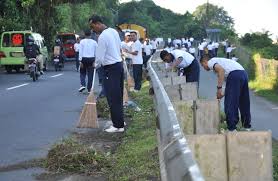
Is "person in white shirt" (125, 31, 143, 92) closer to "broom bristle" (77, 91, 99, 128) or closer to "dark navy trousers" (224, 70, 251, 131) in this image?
"dark navy trousers" (224, 70, 251, 131)

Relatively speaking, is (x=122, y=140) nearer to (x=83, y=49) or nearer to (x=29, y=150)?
(x=29, y=150)

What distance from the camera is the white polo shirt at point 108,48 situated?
9.80 meters

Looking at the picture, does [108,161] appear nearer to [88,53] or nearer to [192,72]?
[192,72]

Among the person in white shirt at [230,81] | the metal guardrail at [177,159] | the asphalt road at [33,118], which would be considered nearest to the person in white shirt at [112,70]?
the asphalt road at [33,118]

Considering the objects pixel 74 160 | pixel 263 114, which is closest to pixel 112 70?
pixel 74 160

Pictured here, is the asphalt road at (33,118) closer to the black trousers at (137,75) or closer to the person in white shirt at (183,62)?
the black trousers at (137,75)

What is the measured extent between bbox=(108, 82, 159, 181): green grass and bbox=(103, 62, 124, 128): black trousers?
10.8 inches

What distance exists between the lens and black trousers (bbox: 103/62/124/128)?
32.6 ft

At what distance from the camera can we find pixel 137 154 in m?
7.79

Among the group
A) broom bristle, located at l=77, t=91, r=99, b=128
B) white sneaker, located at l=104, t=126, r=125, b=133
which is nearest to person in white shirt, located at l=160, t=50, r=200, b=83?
broom bristle, located at l=77, t=91, r=99, b=128

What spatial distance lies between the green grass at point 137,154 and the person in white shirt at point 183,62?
1809mm

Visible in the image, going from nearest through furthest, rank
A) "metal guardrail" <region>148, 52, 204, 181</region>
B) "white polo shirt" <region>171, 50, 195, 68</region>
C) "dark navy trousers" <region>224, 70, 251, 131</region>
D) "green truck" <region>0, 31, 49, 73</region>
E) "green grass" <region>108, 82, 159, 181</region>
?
1. "metal guardrail" <region>148, 52, 204, 181</region>
2. "green grass" <region>108, 82, 159, 181</region>
3. "dark navy trousers" <region>224, 70, 251, 131</region>
4. "white polo shirt" <region>171, 50, 195, 68</region>
5. "green truck" <region>0, 31, 49, 73</region>

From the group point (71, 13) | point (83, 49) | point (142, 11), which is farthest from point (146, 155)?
point (142, 11)

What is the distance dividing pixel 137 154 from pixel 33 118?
451cm
